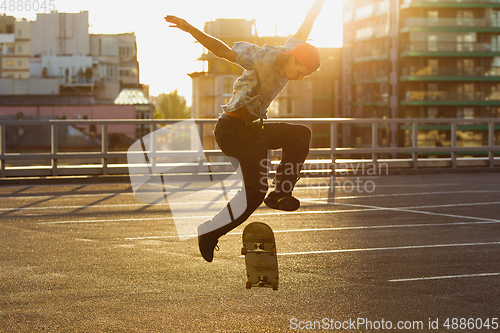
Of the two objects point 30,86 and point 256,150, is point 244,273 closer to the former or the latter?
point 256,150

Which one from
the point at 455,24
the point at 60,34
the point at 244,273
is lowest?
the point at 244,273

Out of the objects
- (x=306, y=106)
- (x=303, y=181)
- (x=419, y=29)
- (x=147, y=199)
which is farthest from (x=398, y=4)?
(x=147, y=199)

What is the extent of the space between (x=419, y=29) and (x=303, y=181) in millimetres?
52422

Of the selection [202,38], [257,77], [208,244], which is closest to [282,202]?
[208,244]

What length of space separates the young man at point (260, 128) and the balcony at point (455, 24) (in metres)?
63.0

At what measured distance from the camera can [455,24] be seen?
2500 inches

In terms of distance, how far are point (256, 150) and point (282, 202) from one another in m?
0.47

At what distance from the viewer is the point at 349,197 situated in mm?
12836

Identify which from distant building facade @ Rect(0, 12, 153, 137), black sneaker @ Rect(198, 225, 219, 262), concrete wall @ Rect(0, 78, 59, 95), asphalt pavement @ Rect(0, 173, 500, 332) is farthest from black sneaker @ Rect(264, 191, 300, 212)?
concrete wall @ Rect(0, 78, 59, 95)

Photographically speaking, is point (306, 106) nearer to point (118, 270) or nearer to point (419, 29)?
point (419, 29)

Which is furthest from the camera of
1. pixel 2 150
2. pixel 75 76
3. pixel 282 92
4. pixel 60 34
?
pixel 60 34

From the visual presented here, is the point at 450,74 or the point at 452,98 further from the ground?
the point at 450,74

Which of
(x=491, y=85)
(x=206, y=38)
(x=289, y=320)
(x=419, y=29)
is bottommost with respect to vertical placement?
(x=289, y=320)

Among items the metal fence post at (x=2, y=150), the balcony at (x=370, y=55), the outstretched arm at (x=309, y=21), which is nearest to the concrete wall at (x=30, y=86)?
the balcony at (x=370, y=55)
